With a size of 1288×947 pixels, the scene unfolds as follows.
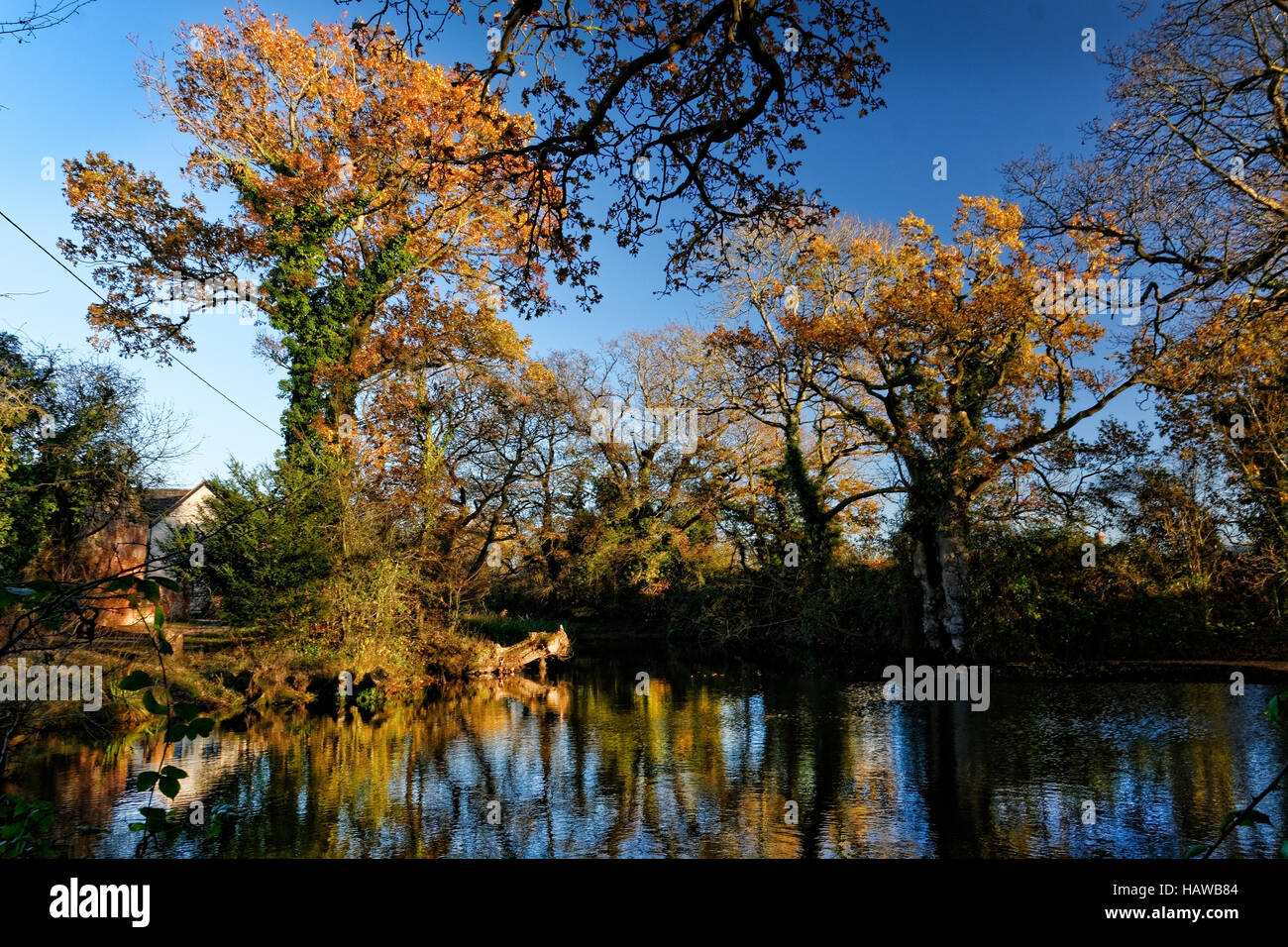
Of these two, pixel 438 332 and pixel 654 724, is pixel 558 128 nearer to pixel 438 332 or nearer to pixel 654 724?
pixel 654 724

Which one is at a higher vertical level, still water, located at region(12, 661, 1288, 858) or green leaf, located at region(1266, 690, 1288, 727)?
green leaf, located at region(1266, 690, 1288, 727)

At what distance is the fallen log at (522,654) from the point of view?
67.2 feet

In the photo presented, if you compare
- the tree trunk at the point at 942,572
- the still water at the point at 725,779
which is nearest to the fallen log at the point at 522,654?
the still water at the point at 725,779

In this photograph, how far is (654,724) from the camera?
12.4 meters

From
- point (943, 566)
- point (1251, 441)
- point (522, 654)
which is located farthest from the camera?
point (522, 654)

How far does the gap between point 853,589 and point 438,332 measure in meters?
14.9

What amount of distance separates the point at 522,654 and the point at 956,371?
47.1 ft

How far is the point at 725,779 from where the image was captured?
8602 mm

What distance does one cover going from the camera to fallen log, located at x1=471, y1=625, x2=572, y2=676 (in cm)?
2047

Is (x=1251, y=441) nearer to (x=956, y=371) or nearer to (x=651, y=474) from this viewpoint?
(x=956, y=371)

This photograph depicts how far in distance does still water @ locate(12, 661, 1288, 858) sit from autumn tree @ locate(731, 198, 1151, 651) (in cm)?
504
